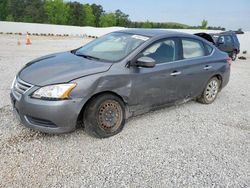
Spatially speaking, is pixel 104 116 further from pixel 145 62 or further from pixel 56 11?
pixel 56 11

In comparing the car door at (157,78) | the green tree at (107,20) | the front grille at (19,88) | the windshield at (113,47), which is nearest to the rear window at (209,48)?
the car door at (157,78)

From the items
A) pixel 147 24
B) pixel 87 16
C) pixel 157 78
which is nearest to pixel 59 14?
pixel 87 16

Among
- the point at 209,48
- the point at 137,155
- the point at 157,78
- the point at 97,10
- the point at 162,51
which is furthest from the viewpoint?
the point at 97,10

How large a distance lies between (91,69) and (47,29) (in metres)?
41.8

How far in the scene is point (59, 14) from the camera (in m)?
61.2

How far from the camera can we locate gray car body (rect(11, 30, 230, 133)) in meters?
3.10

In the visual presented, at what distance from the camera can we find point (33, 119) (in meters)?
3.18

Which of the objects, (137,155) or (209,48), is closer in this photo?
(137,155)

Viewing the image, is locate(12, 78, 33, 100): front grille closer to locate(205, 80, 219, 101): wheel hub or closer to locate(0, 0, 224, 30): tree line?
locate(205, 80, 219, 101): wheel hub

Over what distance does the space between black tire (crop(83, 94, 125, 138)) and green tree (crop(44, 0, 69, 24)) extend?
207ft

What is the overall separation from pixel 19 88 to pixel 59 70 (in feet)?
1.96

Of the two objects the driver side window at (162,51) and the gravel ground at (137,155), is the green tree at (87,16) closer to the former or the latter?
the gravel ground at (137,155)

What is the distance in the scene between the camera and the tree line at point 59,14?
2419 inches

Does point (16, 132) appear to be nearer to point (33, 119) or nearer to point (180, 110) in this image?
point (33, 119)
